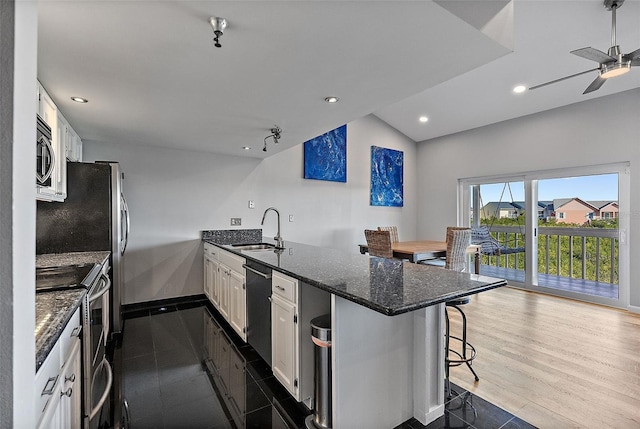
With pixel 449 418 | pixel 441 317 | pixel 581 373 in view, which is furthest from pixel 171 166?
pixel 581 373

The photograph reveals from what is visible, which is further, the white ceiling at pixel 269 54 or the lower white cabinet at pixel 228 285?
the lower white cabinet at pixel 228 285

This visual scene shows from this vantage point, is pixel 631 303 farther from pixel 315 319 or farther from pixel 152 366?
pixel 152 366

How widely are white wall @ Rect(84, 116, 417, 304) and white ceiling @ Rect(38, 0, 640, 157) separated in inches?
22.9

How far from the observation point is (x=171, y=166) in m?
3.99

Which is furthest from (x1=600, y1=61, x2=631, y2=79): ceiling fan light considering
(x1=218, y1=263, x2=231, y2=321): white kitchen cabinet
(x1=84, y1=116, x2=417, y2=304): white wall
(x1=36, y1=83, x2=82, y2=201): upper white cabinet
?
(x1=36, y1=83, x2=82, y2=201): upper white cabinet

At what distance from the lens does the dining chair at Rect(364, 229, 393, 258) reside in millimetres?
4125

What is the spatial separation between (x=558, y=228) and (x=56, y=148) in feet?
20.3

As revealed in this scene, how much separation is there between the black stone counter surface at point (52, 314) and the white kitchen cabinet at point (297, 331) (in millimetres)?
1024

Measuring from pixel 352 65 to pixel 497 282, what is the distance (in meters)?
1.45

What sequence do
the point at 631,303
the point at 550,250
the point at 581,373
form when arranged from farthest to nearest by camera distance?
the point at 550,250 < the point at 631,303 < the point at 581,373

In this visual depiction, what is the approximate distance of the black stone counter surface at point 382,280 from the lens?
1320 mm

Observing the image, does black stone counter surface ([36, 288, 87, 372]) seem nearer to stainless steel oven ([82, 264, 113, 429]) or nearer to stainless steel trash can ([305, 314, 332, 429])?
stainless steel oven ([82, 264, 113, 429])

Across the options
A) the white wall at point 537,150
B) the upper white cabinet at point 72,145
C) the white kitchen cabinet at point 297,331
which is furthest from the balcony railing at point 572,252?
the upper white cabinet at point 72,145

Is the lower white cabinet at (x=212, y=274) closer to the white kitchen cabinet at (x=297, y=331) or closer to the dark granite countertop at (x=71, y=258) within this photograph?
the dark granite countertop at (x=71, y=258)
